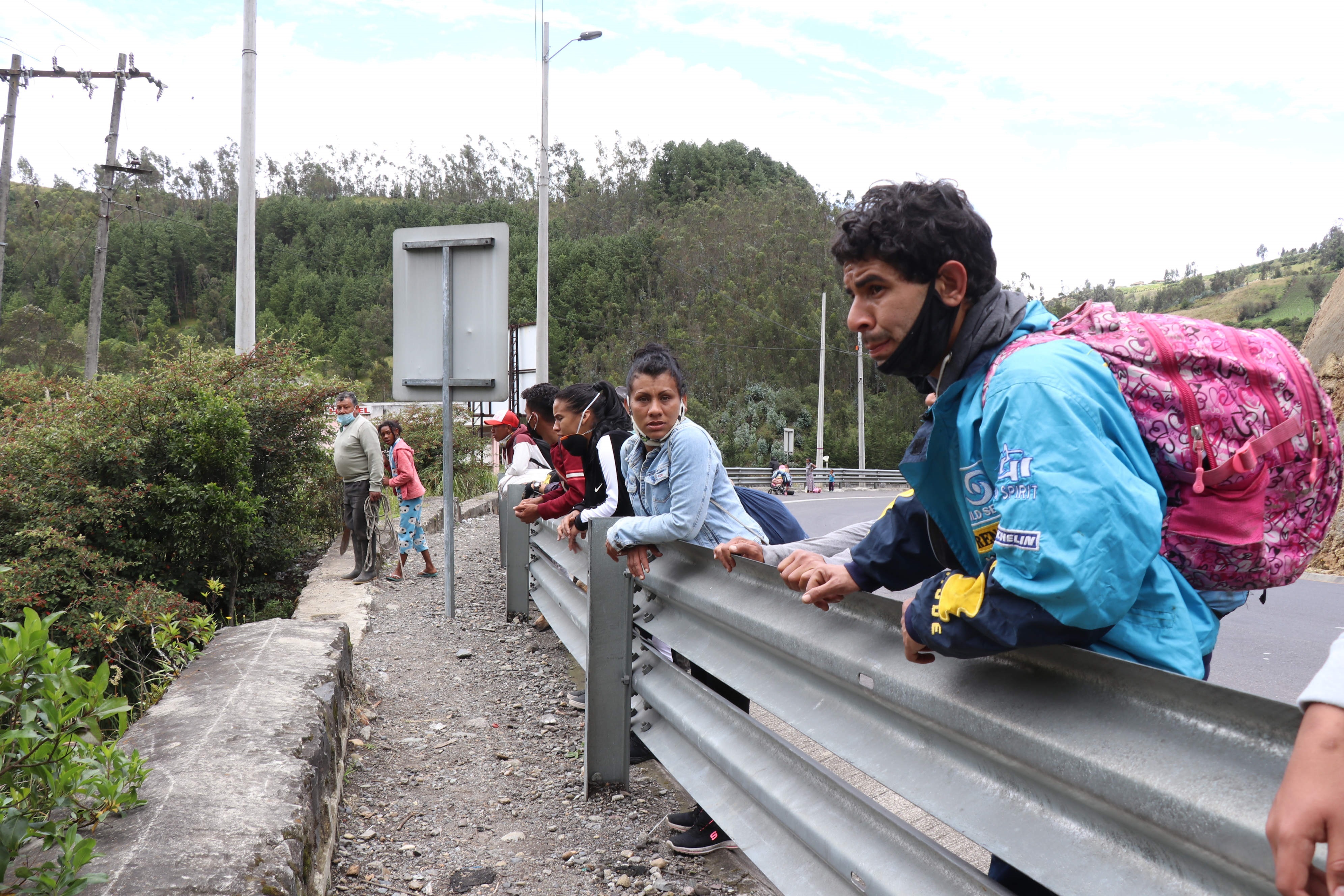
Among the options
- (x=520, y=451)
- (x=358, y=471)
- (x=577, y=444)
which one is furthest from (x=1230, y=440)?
(x=358, y=471)

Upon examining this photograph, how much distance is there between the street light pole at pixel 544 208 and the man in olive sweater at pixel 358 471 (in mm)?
9162

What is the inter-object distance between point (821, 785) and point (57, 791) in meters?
1.66

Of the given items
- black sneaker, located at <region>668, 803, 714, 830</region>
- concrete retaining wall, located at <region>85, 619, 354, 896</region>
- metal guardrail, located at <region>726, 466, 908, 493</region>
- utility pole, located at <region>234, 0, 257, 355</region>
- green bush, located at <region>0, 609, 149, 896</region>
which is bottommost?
metal guardrail, located at <region>726, 466, 908, 493</region>

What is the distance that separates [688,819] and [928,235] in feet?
7.40

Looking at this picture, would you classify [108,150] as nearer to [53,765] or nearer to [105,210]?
[105,210]

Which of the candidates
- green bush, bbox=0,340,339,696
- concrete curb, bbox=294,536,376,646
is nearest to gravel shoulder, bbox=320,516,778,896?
concrete curb, bbox=294,536,376,646

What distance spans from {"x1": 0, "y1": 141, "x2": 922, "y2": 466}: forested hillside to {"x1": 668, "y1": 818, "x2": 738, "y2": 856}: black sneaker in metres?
52.4

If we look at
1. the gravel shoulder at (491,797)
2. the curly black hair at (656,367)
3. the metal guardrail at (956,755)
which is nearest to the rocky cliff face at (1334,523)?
the gravel shoulder at (491,797)

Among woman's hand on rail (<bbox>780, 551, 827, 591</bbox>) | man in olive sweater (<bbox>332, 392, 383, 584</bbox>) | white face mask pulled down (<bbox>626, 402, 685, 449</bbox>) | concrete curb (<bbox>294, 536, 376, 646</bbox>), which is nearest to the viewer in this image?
woman's hand on rail (<bbox>780, 551, 827, 591</bbox>)

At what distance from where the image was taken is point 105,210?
1016 inches

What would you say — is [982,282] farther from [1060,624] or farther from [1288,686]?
[1288,686]

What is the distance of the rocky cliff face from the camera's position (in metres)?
11.7

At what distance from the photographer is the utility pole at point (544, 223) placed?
65.4ft

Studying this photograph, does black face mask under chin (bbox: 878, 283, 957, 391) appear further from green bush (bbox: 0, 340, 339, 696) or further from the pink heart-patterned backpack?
green bush (bbox: 0, 340, 339, 696)
